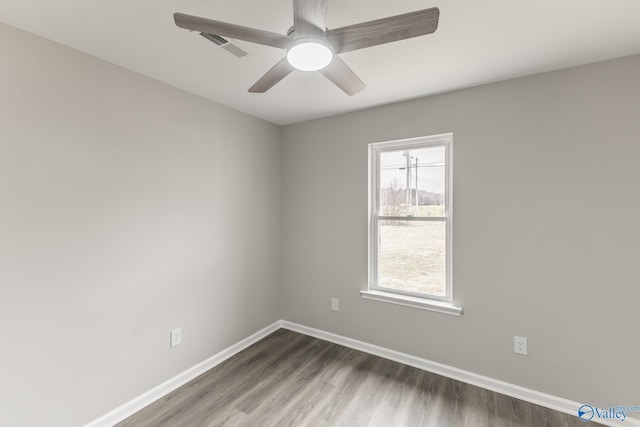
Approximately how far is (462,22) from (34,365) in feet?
10.1

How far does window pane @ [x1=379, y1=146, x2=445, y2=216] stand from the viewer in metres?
2.62

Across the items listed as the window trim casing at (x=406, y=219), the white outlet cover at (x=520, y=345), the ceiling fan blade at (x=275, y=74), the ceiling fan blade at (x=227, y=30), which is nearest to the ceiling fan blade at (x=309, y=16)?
the ceiling fan blade at (x=227, y=30)

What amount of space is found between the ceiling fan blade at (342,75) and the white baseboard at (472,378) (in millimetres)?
2371

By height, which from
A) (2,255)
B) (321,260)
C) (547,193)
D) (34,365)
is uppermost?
(547,193)

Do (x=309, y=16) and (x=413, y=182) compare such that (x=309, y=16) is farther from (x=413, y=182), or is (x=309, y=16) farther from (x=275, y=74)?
(x=413, y=182)

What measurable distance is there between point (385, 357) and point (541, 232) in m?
1.74

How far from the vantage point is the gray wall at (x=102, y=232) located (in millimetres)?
1585

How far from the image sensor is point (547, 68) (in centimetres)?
203

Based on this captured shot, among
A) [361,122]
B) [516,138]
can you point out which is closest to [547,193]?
[516,138]

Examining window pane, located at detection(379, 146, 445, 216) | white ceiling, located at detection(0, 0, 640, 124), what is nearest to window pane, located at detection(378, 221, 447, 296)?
Result: window pane, located at detection(379, 146, 445, 216)

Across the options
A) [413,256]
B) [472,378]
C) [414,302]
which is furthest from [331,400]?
[413,256]

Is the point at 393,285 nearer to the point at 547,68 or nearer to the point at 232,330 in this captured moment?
the point at 232,330

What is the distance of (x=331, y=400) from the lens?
2.17 metres

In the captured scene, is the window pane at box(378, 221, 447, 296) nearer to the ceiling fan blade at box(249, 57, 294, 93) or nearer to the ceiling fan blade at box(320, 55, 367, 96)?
the ceiling fan blade at box(320, 55, 367, 96)
